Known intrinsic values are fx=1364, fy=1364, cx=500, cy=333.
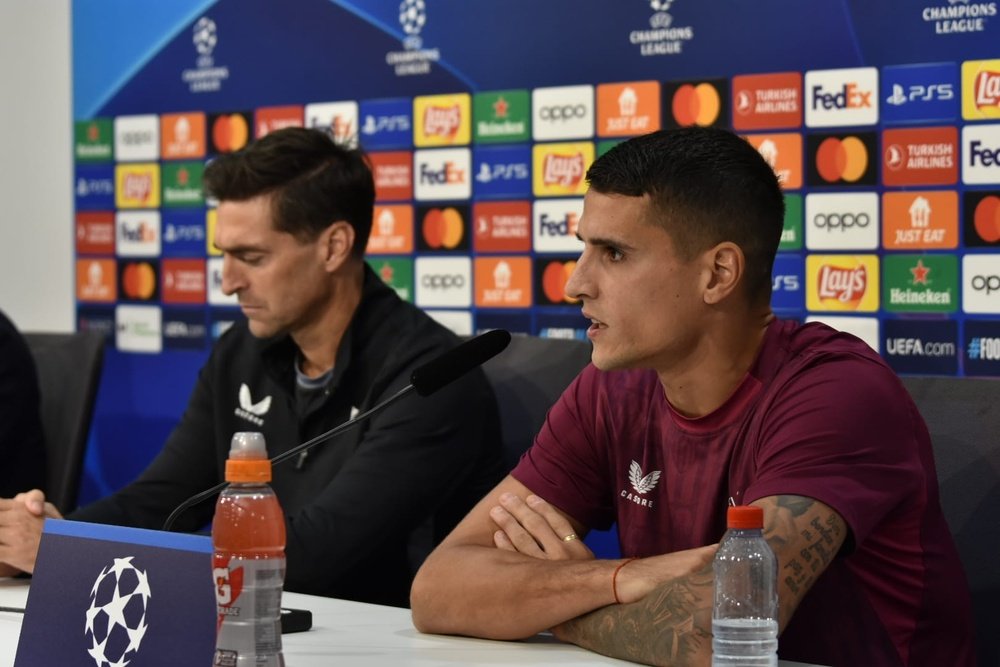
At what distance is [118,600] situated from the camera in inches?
53.4

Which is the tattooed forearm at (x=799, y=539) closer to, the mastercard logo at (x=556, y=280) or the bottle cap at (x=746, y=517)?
the bottle cap at (x=746, y=517)

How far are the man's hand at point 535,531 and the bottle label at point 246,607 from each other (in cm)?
52

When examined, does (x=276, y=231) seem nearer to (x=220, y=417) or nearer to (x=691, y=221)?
(x=220, y=417)

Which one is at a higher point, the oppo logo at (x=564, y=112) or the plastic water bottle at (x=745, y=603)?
the oppo logo at (x=564, y=112)

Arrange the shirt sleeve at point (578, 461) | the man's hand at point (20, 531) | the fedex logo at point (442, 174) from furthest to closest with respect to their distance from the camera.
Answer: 1. the fedex logo at point (442, 174)
2. the man's hand at point (20, 531)
3. the shirt sleeve at point (578, 461)

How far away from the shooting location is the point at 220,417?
98.8 inches

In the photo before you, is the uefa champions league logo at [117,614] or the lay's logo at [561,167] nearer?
the uefa champions league logo at [117,614]

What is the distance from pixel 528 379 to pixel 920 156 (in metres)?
0.87

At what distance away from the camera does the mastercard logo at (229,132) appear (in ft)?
11.2

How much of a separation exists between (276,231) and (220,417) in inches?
14.1

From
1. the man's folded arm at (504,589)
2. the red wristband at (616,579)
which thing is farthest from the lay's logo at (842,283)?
the red wristband at (616,579)

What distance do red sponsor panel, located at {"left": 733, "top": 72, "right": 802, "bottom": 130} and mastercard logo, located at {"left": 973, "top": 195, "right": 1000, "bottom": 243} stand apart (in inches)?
15.2

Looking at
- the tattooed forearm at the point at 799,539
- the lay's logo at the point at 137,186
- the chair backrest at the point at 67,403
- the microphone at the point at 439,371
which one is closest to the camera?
the tattooed forearm at the point at 799,539

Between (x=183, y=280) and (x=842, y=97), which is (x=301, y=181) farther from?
(x=183, y=280)
